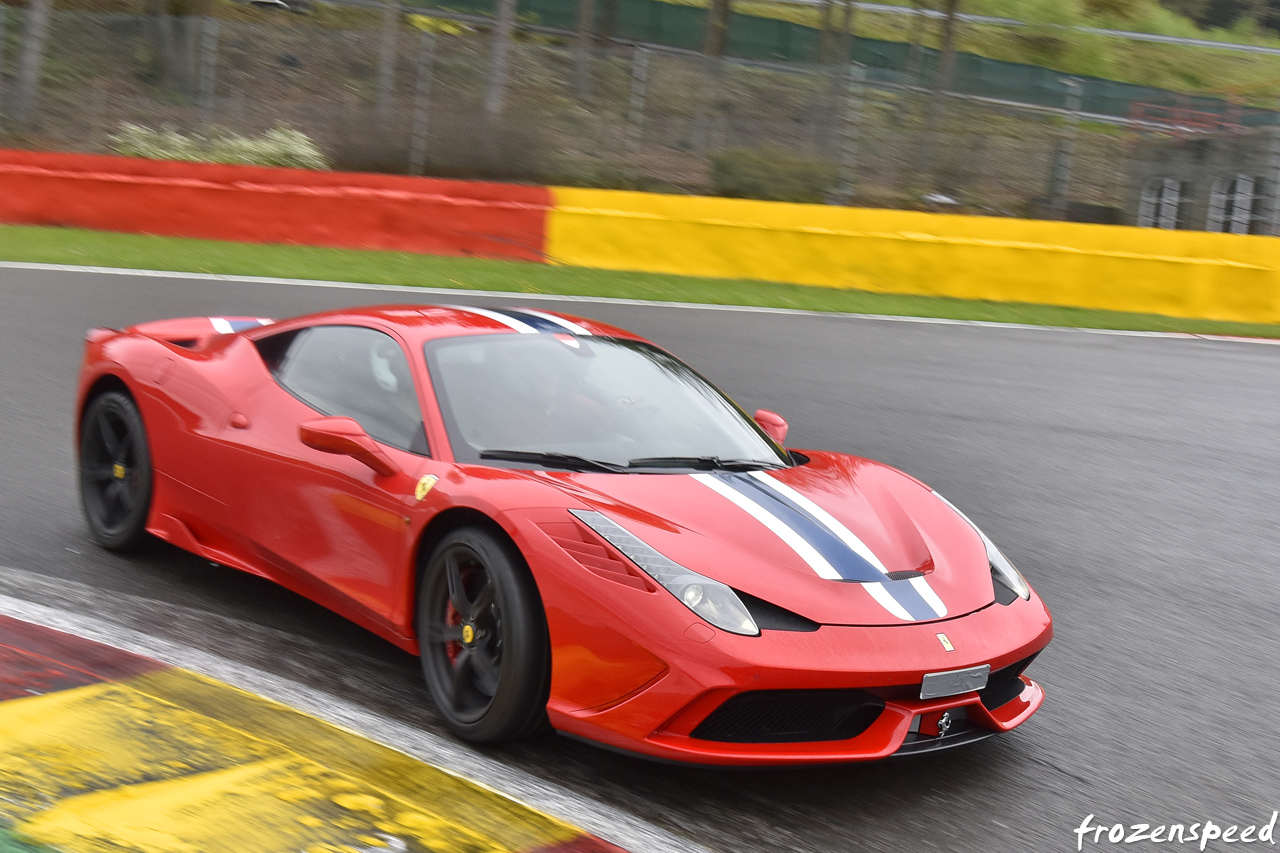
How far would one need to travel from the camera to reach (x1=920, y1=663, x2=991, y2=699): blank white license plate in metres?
3.54

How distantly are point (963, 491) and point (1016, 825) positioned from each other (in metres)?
3.89

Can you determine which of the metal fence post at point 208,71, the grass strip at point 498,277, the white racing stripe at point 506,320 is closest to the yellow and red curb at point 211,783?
the white racing stripe at point 506,320

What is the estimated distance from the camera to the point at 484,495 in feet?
12.6

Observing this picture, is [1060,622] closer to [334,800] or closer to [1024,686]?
[1024,686]

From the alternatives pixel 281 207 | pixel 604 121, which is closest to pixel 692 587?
pixel 281 207

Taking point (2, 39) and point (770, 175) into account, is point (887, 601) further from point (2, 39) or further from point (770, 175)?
point (2, 39)

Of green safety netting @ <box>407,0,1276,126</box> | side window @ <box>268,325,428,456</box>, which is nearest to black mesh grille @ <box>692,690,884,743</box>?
side window @ <box>268,325,428,456</box>

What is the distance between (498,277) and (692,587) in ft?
39.1

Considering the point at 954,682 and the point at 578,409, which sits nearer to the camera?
the point at 954,682

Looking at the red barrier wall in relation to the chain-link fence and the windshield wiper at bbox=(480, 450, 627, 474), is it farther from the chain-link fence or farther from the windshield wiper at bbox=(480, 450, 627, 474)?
the windshield wiper at bbox=(480, 450, 627, 474)

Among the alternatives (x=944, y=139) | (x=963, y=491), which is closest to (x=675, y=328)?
(x=963, y=491)

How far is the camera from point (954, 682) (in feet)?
11.8

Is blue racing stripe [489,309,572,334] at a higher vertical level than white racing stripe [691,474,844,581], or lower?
higher

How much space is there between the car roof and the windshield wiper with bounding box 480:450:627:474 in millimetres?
669
